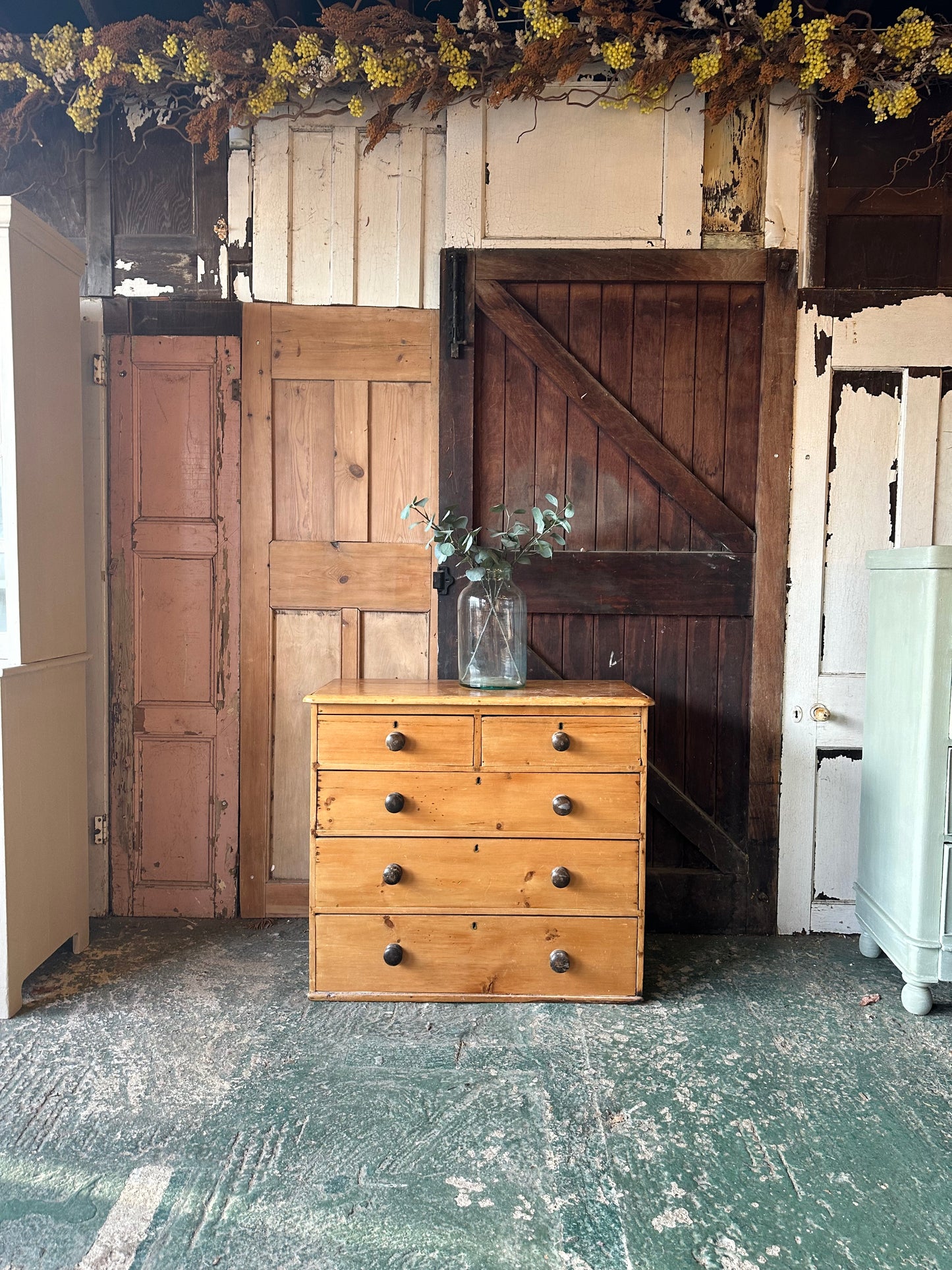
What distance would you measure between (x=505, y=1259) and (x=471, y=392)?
7.85ft

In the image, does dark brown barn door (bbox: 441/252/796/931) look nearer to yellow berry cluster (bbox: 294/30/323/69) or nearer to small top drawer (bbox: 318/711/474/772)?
small top drawer (bbox: 318/711/474/772)

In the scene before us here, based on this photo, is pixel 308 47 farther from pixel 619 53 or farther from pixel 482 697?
pixel 482 697

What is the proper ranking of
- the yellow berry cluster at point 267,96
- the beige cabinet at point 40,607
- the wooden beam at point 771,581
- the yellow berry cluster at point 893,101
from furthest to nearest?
the wooden beam at point 771,581, the yellow berry cluster at point 267,96, the yellow berry cluster at point 893,101, the beige cabinet at point 40,607

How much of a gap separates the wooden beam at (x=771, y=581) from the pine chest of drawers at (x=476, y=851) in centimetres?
69

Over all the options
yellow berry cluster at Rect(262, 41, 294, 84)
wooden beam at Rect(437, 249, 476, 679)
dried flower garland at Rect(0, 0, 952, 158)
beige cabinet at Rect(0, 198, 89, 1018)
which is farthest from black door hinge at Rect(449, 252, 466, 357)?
beige cabinet at Rect(0, 198, 89, 1018)

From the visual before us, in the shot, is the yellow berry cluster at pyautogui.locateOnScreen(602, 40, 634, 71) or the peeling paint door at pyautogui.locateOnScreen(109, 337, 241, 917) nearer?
the yellow berry cluster at pyautogui.locateOnScreen(602, 40, 634, 71)

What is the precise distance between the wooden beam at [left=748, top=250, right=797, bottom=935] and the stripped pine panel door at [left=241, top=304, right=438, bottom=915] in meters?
1.15

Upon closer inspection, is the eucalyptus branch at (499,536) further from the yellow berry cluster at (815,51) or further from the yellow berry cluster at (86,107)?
Answer: the yellow berry cluster at (86,107)

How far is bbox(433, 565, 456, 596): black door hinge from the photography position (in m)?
2.84

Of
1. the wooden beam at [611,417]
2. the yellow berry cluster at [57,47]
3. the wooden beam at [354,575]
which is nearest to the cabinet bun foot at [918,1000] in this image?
the wooden beam at [611,417]

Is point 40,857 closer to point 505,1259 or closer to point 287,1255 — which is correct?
point 287,1255

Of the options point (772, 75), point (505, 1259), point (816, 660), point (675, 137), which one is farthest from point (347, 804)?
point (772, 75)

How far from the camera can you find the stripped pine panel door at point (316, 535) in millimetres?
2855

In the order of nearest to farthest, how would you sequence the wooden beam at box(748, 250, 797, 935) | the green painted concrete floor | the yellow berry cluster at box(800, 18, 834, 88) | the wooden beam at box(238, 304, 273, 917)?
the green painted concrete floor < the yellow berry cluster at box(800, 18, 834, 88) < the wooden beam at box(748, 250, 797, 935) < the wooden beam at box(238, 304, 273, 917)
